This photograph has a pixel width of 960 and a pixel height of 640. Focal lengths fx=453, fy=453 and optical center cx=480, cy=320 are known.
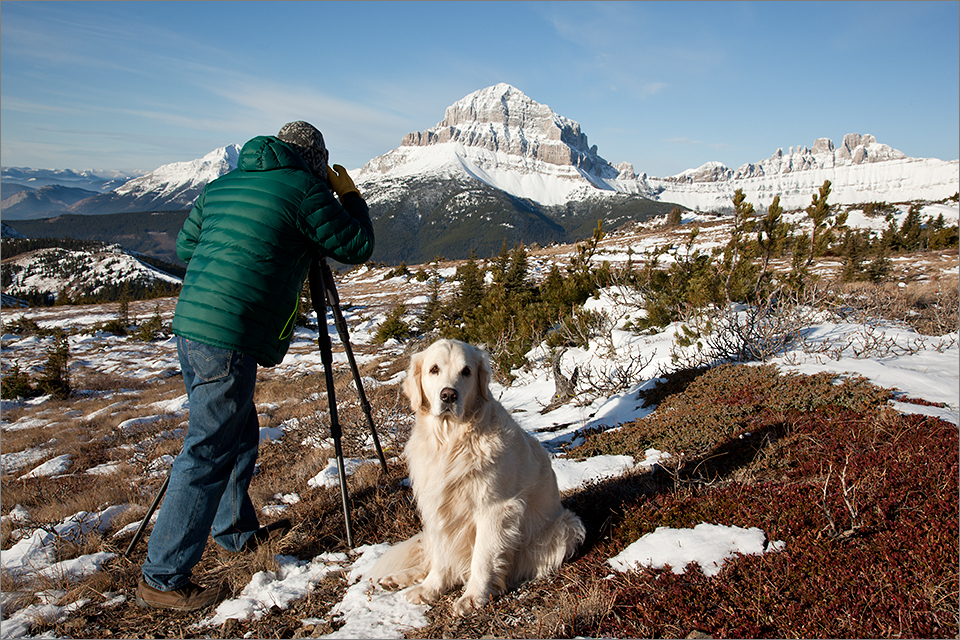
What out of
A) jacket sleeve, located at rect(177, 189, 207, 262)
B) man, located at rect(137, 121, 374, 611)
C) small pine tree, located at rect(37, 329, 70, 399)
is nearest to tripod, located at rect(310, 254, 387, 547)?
man, located at rect(137, 121, 374, 611)

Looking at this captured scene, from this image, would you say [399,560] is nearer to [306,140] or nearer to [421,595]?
[421,595]

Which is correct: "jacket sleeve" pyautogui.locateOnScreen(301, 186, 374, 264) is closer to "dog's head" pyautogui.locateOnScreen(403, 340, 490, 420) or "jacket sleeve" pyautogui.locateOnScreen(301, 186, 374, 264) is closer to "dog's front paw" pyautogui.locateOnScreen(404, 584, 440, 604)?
"dog's head" pyautogui.locateOnScreen(403, 340, 490, 420)

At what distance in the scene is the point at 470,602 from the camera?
9.39 feet

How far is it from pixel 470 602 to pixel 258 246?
104 inches


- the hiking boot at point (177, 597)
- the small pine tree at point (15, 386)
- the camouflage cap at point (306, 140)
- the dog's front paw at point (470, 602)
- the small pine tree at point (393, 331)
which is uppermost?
the camouflage cap at point (306, 140)

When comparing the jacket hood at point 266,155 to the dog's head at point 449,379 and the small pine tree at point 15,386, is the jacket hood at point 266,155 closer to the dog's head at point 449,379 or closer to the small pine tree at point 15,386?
the dog's head at point 449,379

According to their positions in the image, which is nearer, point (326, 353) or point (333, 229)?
point (333, 229)

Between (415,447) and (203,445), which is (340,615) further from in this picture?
(203,445)

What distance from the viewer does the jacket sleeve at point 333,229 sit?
2.95 metres

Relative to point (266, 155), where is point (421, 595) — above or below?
below

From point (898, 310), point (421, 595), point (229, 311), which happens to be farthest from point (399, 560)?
point (898, 310)

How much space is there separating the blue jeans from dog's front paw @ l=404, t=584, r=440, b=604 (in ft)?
4.54

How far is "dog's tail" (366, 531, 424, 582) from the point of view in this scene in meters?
3.24

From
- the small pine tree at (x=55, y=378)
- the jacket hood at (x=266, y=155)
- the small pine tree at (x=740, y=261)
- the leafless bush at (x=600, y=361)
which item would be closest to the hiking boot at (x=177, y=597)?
the jacket hood at (x=266, y=155)
